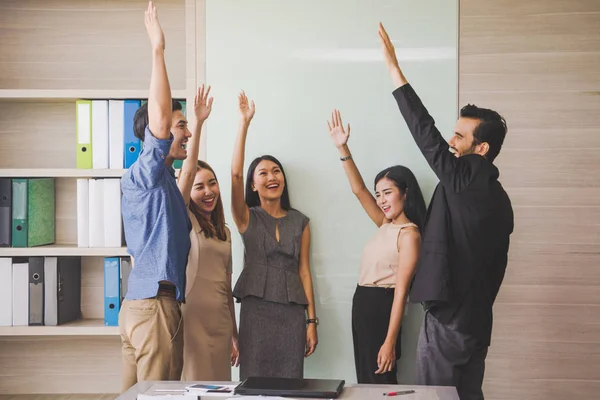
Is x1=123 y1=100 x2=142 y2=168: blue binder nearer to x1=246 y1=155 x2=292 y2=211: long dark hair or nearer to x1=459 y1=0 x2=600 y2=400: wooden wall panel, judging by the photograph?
x1=246 y1=155 x2=292 y2=211: long dark hair

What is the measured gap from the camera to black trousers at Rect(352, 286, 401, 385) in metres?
2.90

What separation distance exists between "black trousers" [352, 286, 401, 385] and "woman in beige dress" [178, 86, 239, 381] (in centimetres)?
56

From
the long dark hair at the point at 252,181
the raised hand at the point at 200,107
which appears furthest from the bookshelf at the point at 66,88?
the raised hand at the point at 200,107

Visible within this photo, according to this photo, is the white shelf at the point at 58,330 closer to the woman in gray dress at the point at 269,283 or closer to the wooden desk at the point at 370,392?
the woman in gray dress at the point at 269,283

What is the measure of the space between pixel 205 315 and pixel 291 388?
0.99 meters

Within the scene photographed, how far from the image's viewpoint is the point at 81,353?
3.49 metres

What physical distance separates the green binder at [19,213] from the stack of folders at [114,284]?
409mm

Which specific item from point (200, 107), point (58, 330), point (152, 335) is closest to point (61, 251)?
point (58, 330)

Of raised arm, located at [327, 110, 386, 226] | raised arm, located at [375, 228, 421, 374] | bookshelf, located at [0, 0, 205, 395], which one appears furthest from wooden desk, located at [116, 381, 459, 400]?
bookshelf, located at [0, 0, 205, 395]

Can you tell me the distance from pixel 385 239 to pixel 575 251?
0.87 m

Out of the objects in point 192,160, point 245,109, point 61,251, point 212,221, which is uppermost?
point 245,109

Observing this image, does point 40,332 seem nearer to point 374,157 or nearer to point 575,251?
point 374,157

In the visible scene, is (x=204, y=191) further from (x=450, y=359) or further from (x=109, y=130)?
(x=450, y=359)

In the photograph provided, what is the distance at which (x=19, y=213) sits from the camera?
3.22 metres
